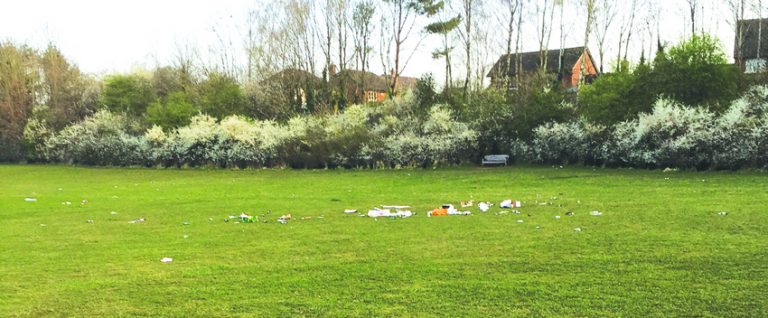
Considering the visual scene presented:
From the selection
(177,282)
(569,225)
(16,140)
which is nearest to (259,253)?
(177,282)

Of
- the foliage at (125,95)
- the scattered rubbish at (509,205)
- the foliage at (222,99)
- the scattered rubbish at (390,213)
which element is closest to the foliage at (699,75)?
the scattered rubbish at (509,205)

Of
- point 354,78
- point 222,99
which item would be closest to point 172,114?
point 222,99

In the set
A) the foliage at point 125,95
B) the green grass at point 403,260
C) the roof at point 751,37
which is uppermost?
the roof at point 751,37

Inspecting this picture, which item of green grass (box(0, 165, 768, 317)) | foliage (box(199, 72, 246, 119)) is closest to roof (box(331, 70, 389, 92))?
foliage (box(199, 72, 246, 119))

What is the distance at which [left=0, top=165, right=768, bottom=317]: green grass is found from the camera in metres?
5.75

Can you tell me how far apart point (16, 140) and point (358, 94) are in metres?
29.7

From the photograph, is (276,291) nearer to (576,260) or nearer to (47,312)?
(47,312)

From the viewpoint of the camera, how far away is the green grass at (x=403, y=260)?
18.9 feet

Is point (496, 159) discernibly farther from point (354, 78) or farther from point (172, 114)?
point (172, 114)

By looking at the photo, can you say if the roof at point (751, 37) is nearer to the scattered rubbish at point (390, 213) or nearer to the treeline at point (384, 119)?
the treeline at point (384, 119)

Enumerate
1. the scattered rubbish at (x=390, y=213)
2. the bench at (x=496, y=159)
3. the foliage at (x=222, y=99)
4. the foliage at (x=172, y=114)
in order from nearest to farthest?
1. the scattered rubbish at (x=390, y=213)
2. the bench at (x=496, y=159)
3. the foliage at (x=172, y=114)
4. the foliage at (x=222, y=99)

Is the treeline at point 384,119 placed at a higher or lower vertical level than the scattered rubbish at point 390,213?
higher

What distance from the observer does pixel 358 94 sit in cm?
4591

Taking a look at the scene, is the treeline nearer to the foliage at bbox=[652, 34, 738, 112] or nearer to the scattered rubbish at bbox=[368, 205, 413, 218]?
the foliage at bbox=[652, 34, 738, 112]
